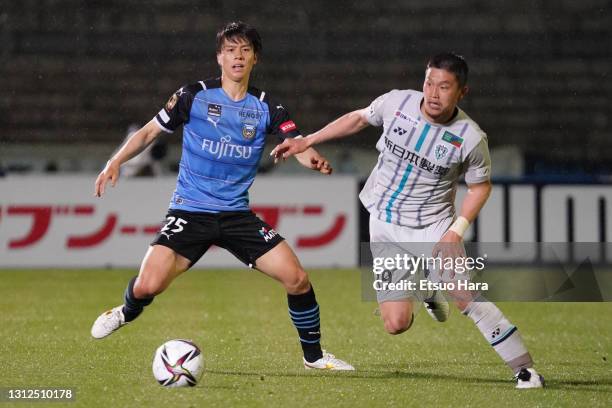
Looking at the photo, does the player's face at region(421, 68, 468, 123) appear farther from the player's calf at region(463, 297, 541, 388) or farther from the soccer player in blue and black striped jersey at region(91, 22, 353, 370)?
the player's calf at region(463, 297, 541, 388)

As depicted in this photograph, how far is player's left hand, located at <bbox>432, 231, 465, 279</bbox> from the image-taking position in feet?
18.2

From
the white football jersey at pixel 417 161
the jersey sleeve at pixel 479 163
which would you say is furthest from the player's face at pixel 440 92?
the jersey sleeve at pixel 479 163

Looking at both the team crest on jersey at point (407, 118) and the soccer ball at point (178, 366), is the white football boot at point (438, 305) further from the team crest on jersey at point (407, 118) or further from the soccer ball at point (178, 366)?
the soccer ball at point (178, 366)

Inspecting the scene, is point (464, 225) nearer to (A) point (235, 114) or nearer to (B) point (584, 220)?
(A) point (235, 114)

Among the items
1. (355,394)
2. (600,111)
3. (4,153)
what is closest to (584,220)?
(600,111)

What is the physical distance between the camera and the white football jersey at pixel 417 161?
5.86 metres


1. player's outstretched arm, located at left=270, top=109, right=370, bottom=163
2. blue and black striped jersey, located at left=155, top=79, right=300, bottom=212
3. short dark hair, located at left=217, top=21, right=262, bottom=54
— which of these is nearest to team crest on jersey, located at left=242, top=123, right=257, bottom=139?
blue and black striped jersey, located at left=155, top=79, right=300, bottom=212

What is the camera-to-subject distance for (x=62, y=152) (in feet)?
44.3

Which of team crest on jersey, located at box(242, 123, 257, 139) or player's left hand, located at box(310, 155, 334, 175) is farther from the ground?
team crest on jersey, located at box(242, 123, 257, 139)

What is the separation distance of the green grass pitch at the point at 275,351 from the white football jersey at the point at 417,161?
0.87m

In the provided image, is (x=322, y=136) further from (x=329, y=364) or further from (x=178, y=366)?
(x=178, y=366)

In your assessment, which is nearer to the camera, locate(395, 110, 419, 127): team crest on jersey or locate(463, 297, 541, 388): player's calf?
locate(463, 297, 541, 388): player's calf

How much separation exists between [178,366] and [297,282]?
0.87 meters

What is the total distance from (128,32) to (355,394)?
9.44 m
